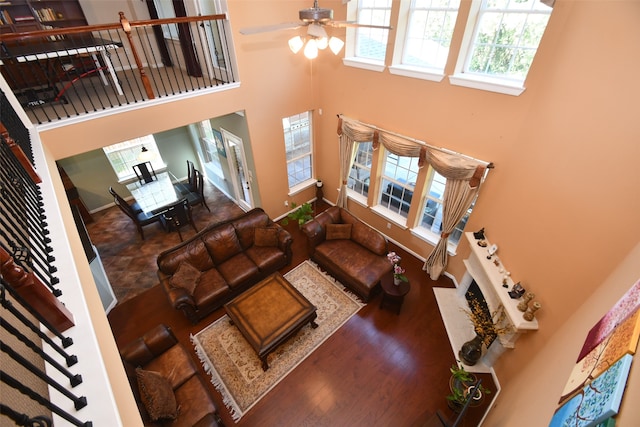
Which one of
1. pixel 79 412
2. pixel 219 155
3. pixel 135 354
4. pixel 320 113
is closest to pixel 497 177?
pixel 320 113

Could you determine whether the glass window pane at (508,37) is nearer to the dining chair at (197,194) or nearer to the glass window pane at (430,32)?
the glass window pane at (430,32)

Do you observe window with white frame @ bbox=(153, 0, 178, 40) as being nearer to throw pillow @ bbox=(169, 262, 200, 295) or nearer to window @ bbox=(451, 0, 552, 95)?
throw pillow @ bbox=(169, 262, 200, 295)

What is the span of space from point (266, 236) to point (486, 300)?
370cm

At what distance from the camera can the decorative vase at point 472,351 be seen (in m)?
3.98

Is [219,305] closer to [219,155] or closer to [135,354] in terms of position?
[135,354]

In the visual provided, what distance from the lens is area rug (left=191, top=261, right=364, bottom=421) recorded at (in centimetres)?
396

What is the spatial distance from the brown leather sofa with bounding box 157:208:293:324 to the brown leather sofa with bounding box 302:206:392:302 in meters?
0.63

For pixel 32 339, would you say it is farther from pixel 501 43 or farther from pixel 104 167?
pixel 104 167

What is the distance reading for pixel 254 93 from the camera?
5.23 meters

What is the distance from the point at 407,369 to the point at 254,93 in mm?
5114

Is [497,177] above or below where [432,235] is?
above

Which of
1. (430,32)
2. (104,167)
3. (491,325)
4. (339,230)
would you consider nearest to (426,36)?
(430,32)

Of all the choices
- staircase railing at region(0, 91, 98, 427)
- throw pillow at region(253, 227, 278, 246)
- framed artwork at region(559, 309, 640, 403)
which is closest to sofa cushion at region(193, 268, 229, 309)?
throw pillow at region(253, 227, 278, 246)

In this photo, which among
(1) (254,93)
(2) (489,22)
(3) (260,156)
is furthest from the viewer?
(3) (260,156)
